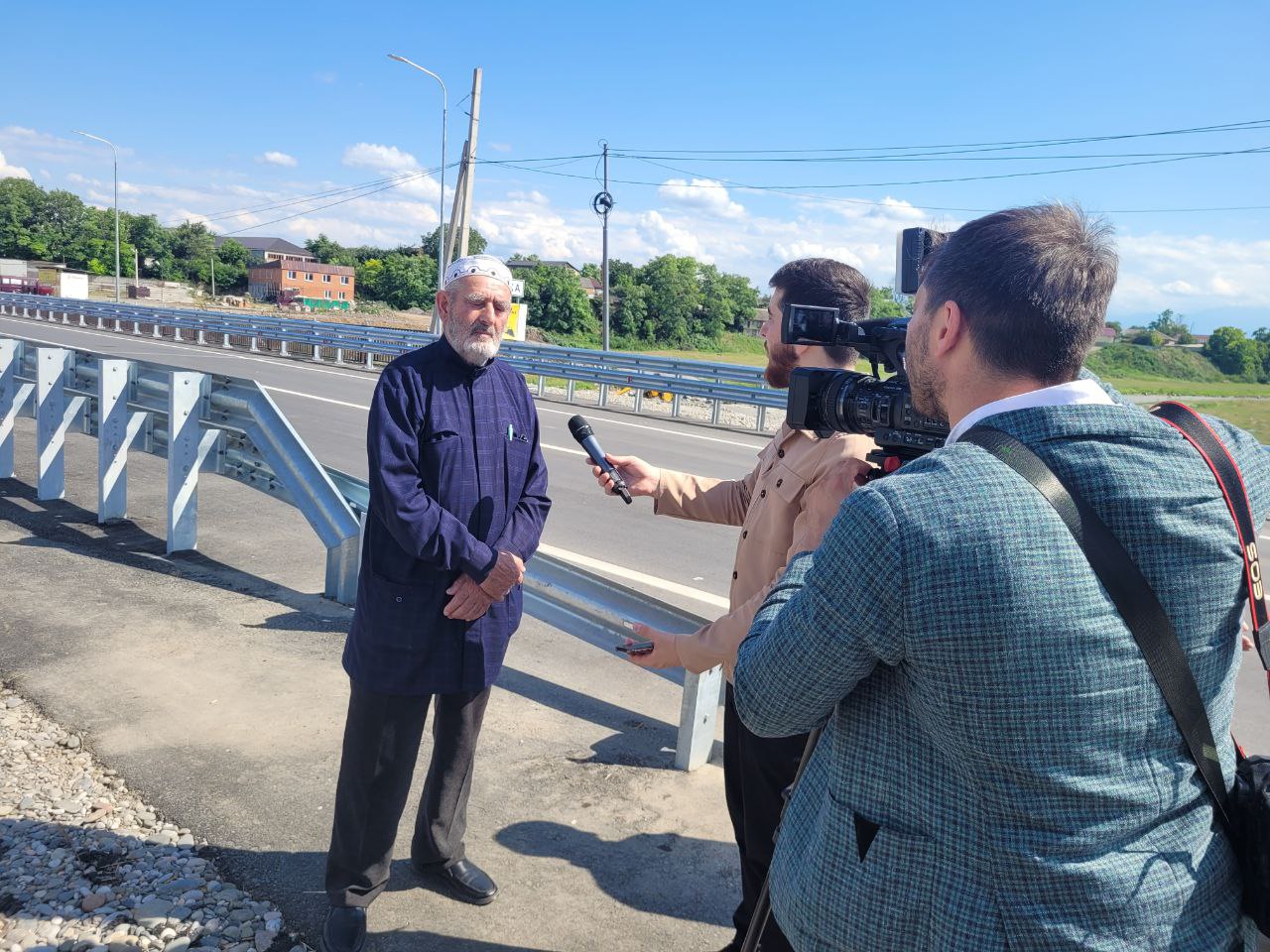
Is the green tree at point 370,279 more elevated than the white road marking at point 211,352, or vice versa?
the green tree at point 370,279

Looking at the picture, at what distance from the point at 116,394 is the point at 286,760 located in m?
4.56

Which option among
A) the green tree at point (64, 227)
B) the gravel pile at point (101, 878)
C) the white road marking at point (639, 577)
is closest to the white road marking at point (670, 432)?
the white road marking at point (639, 577)

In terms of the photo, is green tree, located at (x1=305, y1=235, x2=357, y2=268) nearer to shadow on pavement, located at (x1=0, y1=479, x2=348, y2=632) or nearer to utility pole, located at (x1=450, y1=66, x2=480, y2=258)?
utility pole, located at (x1=450, y1=66, x2=480, y2=258)

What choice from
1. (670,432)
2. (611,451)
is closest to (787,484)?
(611,451)

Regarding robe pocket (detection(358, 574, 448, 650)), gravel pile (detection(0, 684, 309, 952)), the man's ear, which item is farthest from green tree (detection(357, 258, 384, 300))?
the man's ear

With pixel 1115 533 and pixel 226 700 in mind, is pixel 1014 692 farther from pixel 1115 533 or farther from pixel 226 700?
pixel 226 700

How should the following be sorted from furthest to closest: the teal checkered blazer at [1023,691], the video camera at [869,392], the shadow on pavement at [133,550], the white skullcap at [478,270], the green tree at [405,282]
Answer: the green tree at [405,282] < the shadow on pavement at [133,550] < the white skullcap at [478,270] < the video camera at [869,392] < the teal checkered blazer at [1023,691]

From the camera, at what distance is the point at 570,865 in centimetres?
346

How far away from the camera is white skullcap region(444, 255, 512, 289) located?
3.35 metres

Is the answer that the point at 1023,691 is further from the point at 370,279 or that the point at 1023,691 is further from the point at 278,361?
the point at 370,279

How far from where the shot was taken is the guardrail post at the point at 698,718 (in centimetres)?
412

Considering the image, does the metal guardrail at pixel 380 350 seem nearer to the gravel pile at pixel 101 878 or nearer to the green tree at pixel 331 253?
the gravel pile at pixel 101 878

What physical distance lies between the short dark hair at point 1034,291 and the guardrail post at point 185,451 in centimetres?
639

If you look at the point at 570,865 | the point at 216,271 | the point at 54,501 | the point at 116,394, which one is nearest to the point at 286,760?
the point at 570,865
